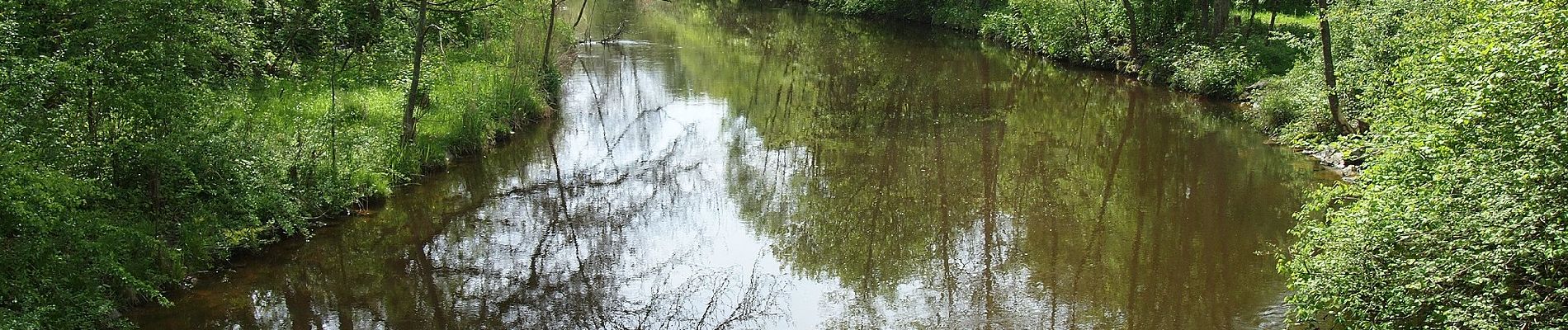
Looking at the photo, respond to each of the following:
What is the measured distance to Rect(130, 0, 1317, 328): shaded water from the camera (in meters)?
11.1

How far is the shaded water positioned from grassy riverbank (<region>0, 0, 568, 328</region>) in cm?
57

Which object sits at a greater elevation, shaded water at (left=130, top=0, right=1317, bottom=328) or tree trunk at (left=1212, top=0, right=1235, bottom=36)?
tree trunk at (left=1212, top=0, right=1235, bottom=36)

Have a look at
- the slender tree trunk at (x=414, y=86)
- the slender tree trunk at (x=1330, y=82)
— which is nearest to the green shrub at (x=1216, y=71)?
the slender tree trunk at (x=1330, y=82)

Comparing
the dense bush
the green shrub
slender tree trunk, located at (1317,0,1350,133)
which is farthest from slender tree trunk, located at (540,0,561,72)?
the dense bush

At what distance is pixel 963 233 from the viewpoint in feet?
45.5

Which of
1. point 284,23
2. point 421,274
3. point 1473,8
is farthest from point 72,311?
point 1473,8

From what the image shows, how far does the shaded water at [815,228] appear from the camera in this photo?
1111 cm

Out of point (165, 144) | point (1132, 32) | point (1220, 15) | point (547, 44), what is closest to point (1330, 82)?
point (1220, 15)

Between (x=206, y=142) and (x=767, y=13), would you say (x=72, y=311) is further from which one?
(x=767, y=13)

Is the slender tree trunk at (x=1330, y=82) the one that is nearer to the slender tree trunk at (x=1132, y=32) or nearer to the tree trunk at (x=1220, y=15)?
the tree trunk at (x=1220, y=15)

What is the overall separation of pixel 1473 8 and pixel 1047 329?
4745mm

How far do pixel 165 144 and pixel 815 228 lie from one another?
7504 millimetres

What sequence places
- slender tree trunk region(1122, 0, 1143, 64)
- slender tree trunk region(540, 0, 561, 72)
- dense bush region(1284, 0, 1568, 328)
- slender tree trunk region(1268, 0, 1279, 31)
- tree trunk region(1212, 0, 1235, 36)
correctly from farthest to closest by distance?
1. slender tree trunk region(1268, 0, 1279, 31)
2. slender tree trunk region(1122, 0, 1143, 64)
3. tree trunk region(1212, 0, 1235, 36)
4. slender tree trunk region(540, 0, 561, 72)
5. dense bush region(1284, 0, 1568, 328)

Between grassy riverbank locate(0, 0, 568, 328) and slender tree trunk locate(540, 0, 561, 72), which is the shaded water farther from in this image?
slender tree trunk locate(540, 0, 561, 72)
